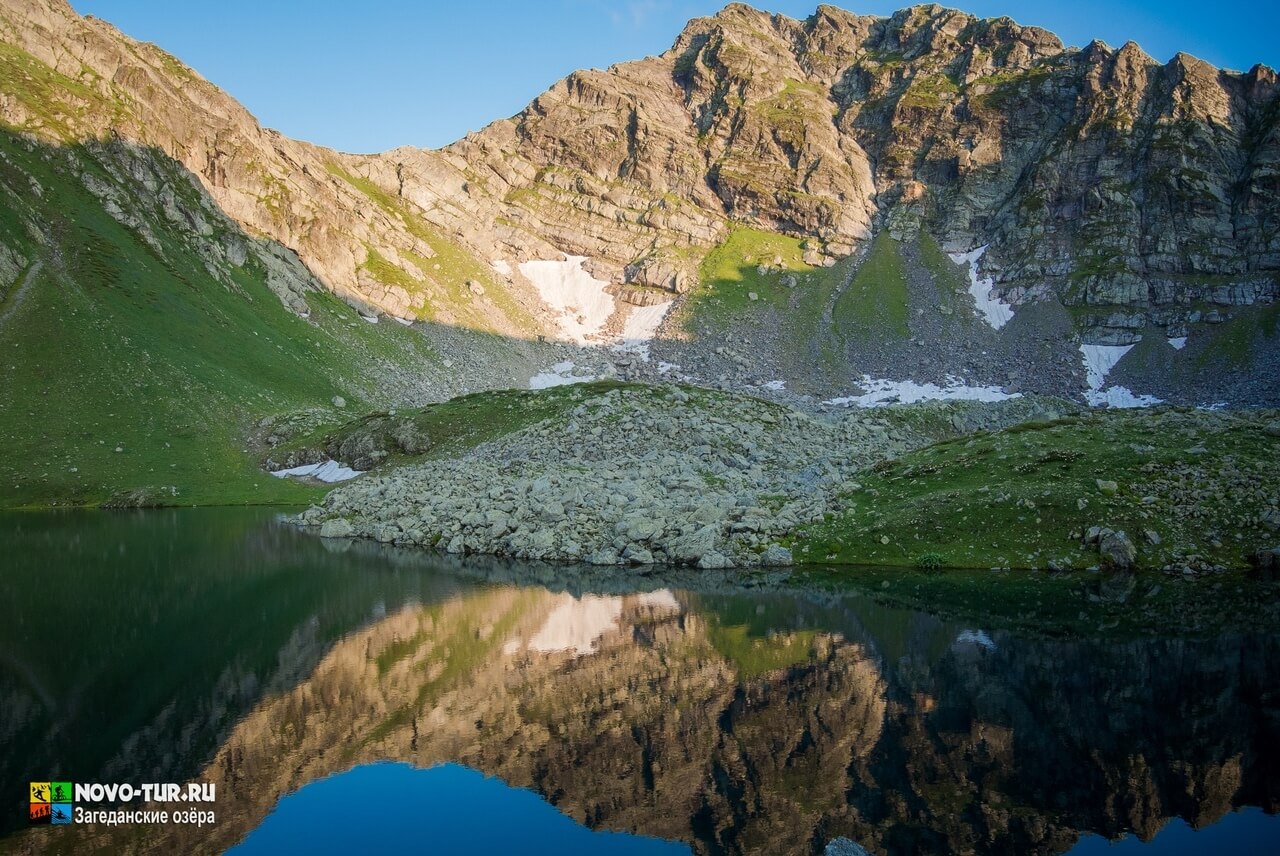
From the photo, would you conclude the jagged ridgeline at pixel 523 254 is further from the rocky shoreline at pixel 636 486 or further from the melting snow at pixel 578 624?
the melting snow at pixel 578 624

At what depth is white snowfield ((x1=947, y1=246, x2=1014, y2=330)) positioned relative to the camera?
160250 millimetres

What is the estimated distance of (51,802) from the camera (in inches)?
615

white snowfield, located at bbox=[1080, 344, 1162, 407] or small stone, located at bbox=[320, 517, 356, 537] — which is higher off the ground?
white snowfield, located at bbox=[1080, 344, 1162, 407]

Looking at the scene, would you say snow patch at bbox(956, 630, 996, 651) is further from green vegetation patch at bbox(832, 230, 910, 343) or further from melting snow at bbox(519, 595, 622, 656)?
green vegetation patch at bbox(832, 230, 910, 343)

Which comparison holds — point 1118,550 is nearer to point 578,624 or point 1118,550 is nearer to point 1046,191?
point 578,624

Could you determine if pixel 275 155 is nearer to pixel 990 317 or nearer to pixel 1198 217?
pixel 990 317

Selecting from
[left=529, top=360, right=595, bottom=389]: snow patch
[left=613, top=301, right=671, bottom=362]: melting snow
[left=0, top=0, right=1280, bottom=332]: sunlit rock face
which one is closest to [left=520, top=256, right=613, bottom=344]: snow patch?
[left=0, top=0, right=1280, bottom=332]: sunlit rock face

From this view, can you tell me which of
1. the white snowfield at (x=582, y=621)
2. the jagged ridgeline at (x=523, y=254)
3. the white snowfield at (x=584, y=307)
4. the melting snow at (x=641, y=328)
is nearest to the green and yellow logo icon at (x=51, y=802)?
the white snowfield at (x=582, y=621)

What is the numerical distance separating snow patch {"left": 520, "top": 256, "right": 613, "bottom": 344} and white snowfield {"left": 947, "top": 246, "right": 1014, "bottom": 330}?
82.2m

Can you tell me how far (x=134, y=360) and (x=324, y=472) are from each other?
32.6 meters

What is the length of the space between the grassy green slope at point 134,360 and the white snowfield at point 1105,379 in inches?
4834

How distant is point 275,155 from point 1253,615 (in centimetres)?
16154

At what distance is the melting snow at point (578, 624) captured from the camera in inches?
1077

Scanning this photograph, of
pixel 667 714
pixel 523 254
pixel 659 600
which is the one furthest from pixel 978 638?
pixel 523 254
